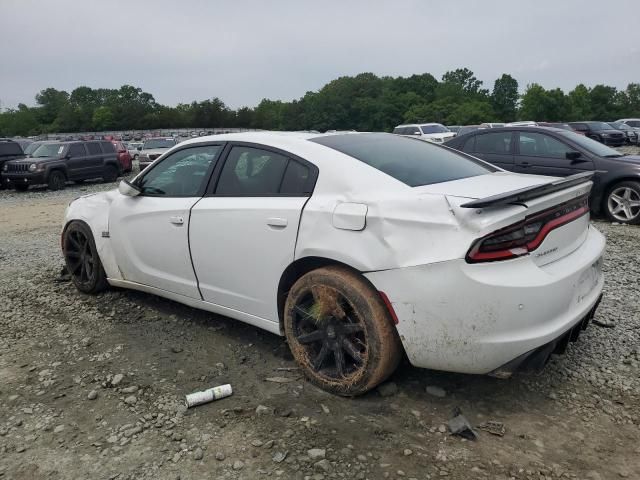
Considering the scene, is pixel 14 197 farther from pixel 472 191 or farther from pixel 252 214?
pixel 472 191

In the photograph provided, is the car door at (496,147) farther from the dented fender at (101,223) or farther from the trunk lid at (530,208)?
the dented fender at (101,223)

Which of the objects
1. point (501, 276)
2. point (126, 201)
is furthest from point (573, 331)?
point (126, 201)

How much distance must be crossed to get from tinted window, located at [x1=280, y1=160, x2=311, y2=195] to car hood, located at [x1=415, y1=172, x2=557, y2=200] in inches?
27.3

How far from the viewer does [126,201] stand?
4.36 metres

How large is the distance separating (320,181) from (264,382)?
1309mm

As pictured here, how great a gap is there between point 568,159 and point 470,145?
1.70 meters

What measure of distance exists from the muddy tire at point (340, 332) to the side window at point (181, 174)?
129cm

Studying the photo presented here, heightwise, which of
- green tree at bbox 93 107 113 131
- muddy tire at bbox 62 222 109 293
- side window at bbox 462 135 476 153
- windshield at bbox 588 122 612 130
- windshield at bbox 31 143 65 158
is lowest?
muddy tire at bbox 62 222 109 293

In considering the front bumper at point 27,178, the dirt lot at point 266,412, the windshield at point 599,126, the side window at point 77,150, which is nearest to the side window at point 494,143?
the dirt lot at point 266,412

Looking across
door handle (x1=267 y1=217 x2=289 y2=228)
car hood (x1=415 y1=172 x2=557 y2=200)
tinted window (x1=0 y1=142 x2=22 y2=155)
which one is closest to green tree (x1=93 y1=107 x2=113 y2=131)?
tinted window (x1=0 y1=142 x2=22 y2=155)

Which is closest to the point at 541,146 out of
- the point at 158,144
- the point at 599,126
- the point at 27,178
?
the point at 27,178

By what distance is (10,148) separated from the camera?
17.8 metres

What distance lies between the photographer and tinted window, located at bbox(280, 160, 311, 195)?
Result: 317cm

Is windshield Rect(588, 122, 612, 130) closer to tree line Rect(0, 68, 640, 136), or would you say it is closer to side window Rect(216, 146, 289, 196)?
side window Rect(216, 146, 289, 196)
